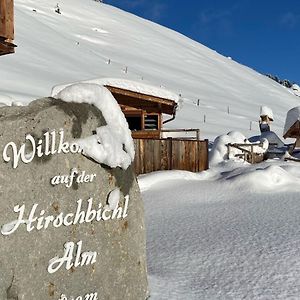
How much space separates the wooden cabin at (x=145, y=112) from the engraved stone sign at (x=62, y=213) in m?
14.1

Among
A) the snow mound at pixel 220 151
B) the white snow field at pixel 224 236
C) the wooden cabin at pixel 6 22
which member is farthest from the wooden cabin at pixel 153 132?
the wooden cabin at pixel 6 22

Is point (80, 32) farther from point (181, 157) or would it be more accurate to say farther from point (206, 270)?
point (206, 270)

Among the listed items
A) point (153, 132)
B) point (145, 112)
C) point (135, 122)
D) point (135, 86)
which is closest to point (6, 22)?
point (135, 86)

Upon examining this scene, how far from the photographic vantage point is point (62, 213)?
408 centimetres

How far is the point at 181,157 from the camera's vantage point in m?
14.4

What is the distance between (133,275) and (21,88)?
107 ft

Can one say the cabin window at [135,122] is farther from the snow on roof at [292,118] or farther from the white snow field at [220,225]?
the snow on roof at [292,118]

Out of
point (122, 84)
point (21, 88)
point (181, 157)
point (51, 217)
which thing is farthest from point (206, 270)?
point (21, 88)

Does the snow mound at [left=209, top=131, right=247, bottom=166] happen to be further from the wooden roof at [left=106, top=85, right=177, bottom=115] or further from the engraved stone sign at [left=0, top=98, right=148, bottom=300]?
the engraved stone sign at [left=0, top=98, right=148, bottom=300]

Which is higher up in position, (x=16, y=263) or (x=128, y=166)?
(x=128, y=166)

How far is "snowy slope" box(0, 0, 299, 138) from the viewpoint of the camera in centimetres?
4340

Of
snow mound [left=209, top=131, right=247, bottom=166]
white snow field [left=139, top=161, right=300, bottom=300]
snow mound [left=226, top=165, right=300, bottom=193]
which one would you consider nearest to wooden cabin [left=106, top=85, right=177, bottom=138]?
snow mound [left=209, top=131, right=247, bottom=166]

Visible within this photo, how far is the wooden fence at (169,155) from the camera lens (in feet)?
44.7

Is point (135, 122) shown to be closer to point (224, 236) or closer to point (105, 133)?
point (224, 236)
